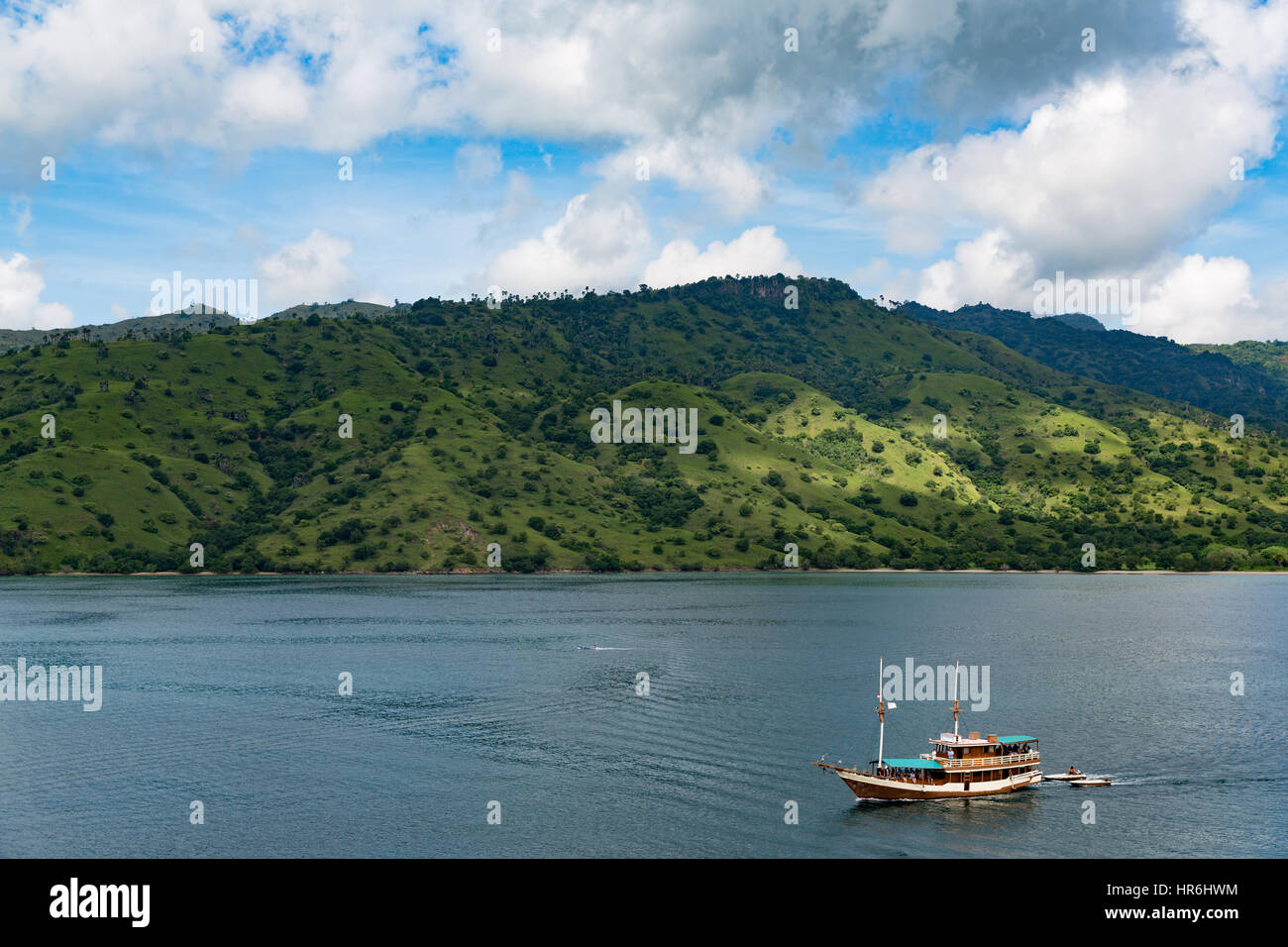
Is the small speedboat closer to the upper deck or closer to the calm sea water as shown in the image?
the upper deck

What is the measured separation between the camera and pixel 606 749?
108562 mm

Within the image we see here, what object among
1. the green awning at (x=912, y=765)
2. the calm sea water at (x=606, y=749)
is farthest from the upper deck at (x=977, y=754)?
the calm sea water at (x=606, y=749)

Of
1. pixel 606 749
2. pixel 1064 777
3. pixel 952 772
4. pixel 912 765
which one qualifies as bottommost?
pixel 1064 777

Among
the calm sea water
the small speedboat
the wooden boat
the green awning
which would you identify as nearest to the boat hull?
the wooden boat

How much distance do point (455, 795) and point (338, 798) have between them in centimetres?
1013

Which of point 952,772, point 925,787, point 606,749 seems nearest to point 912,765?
point 925,787

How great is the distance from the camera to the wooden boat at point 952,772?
3595 inches

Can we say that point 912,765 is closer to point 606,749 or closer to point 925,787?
point 925,787

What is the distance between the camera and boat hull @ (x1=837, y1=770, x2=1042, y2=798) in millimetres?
90688

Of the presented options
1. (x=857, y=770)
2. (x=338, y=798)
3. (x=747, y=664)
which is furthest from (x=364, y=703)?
(x=857, y=770)

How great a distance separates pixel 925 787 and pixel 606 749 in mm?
32447

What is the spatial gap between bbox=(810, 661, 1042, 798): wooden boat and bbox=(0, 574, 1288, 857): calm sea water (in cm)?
145

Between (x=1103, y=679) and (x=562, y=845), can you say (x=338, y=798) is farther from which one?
(x=1103, y=679)
